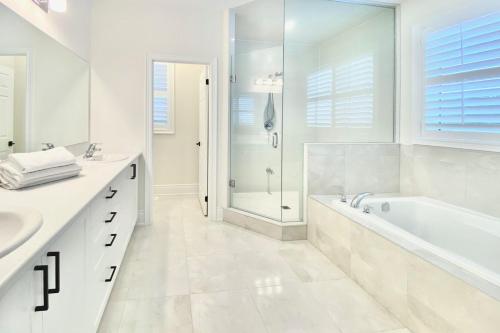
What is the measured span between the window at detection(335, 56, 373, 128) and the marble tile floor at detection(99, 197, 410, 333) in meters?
1.44

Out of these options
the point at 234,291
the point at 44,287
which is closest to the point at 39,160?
the point at 44,287

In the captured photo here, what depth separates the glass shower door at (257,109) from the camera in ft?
11.7

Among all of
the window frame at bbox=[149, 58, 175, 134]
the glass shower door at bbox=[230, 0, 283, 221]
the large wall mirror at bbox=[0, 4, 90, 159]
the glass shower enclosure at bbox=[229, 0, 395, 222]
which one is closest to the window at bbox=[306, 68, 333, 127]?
the glass shower enclosure at bbox=[229, 0, 395, 222]

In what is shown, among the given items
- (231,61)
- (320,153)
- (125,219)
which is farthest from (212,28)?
(125,219)

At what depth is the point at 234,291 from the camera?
2264 millimetres

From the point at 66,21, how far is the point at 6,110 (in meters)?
1.37

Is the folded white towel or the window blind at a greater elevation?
the window blind

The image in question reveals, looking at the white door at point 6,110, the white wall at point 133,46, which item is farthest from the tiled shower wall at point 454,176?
the white door at point 6,110

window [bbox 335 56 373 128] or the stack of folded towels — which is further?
window [bbox 335 56 373 128]

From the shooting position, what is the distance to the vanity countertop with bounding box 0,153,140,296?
2.46ft

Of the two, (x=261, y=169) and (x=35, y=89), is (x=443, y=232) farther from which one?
(x=35, y=89)

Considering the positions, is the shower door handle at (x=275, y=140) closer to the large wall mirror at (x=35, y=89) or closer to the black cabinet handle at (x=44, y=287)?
the large wall mirror at (x=35, y=89)

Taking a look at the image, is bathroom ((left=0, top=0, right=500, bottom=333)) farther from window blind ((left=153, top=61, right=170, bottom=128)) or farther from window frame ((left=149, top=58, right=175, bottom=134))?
window blind ((left=153, top=61, right=170, bottom=128))

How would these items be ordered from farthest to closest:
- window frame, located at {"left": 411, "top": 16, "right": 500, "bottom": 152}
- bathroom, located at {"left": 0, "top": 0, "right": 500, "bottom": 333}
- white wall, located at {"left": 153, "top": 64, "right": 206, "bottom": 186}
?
1. white wall, located at {"left": 153, "top": 64, "right": 206, "bottom": 186}
2. window frame, located at {"left": 411, "top": 16, "right": 500, "bottom": 152}
3. bathroom, located at {"left": 0, "top": 0, "right": 500, "bottom": 333}
